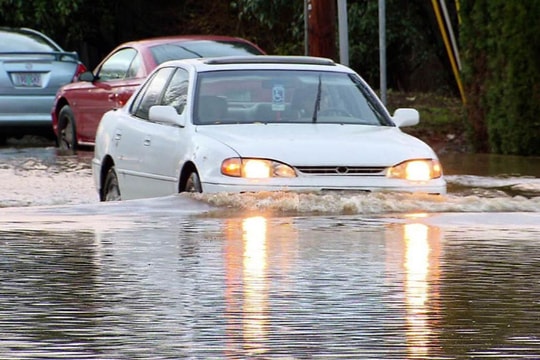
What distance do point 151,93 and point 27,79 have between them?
25.5ft

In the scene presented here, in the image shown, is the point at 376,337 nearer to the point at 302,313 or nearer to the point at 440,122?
the point at 302,313

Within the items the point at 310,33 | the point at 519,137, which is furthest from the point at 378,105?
the point at 310,33

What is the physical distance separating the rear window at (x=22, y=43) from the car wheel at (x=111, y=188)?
8.08m

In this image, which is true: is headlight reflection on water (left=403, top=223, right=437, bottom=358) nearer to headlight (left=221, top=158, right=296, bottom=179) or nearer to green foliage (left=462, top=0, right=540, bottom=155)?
headlight (left=221, top=158, right=296, bottom=179)

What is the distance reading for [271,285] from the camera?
23.3ft

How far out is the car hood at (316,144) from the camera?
1027 centimetres

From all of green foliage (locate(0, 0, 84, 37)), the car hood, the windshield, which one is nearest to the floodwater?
the car hood

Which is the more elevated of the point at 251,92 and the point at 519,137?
the point at 251,92

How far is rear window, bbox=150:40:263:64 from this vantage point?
17.3 meters

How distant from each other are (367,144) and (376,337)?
470cm

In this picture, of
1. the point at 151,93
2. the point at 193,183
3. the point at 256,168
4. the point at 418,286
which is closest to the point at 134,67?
the point at 151,93

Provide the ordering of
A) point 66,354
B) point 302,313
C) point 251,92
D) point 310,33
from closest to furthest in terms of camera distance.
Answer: point 66,354 < point 302,313 < point 251,92 < point 310,33

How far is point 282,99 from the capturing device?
1155cm

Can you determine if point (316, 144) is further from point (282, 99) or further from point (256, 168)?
point (282, 99)
